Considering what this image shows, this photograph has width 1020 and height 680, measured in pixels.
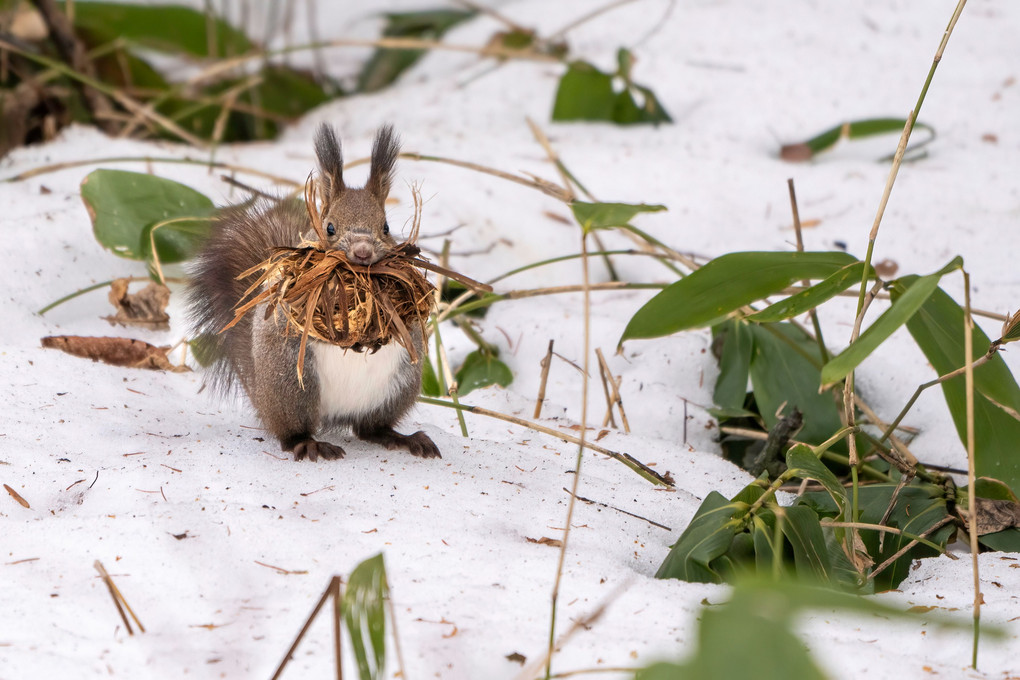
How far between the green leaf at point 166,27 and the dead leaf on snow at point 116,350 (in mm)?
2089

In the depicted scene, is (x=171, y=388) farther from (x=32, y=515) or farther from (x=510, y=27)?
(x=510, y=27)

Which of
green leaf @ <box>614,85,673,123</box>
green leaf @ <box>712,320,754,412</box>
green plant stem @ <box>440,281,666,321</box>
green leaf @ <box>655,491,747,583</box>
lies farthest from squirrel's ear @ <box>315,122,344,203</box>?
green leaf @ <box>614,85,673,123</box>

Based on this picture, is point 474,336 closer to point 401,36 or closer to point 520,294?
point 520,294

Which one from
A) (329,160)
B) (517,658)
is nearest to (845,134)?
(329,160)

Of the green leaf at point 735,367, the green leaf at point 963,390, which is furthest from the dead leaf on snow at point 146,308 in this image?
the green leaf at point 963,390

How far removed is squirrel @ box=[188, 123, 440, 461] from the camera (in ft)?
5.46

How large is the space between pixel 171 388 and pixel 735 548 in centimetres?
123

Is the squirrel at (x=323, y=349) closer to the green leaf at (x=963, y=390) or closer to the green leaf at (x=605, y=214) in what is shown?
the green leaf at (x=605, y=214)

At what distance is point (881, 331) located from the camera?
3.57 feet

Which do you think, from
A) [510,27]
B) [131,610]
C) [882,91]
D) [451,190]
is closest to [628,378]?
[451,190]

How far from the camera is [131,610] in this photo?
1.10 metres

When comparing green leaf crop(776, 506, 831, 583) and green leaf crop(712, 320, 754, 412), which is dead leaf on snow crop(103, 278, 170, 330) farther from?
green leaf crop(776, 506, 831, 583)

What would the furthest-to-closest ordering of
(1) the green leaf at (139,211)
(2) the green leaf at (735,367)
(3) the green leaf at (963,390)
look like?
(1) the green leaf at (139,211) → (2) the green leaf at (735,367) → (3) the green leaf at (963,390)

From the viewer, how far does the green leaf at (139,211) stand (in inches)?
88.6
